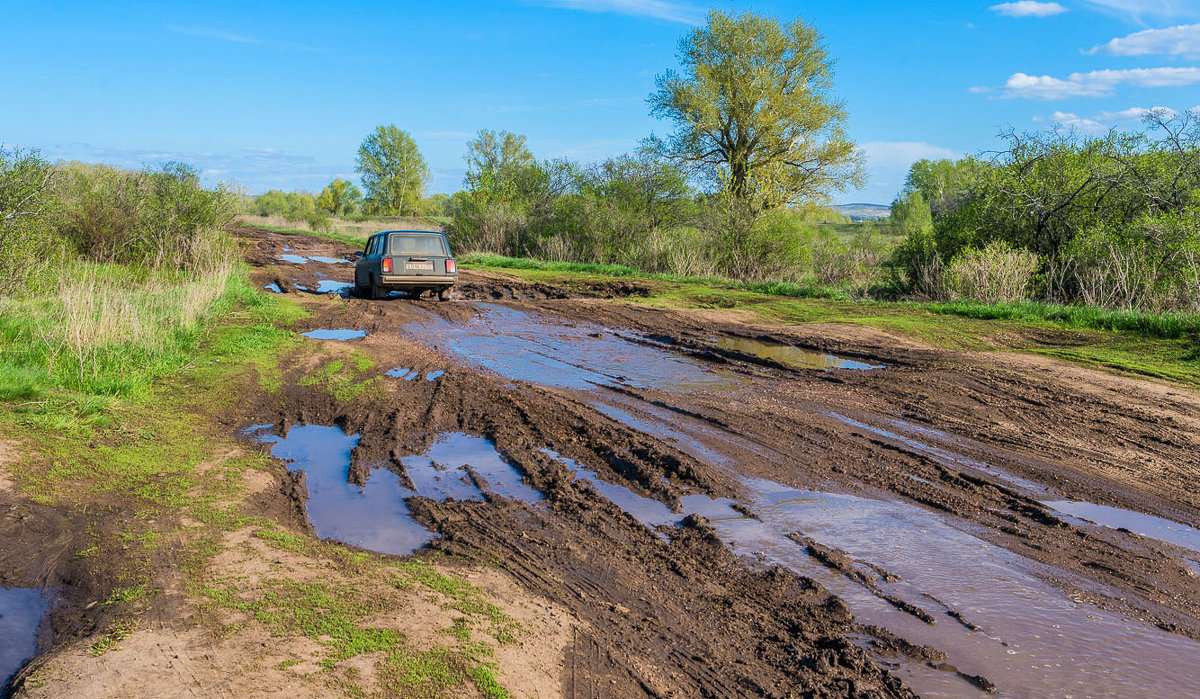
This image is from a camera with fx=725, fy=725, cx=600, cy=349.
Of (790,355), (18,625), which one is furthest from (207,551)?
(790,355)

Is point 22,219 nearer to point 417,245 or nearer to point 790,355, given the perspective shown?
point 417,245

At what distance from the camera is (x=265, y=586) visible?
417 cm

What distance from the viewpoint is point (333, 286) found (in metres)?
22.8

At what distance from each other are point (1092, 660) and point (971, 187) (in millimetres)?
19691

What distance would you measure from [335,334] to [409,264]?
530cm

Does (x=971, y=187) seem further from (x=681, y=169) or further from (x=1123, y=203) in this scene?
(x=681, y=169)

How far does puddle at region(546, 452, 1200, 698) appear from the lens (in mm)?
3680

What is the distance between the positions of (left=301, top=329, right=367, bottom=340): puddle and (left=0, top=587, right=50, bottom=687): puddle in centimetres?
899

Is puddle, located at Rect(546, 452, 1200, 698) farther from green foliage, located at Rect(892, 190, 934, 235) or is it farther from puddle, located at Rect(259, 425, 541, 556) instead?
green foliage, located at Rect(892, 190, 934, 235)

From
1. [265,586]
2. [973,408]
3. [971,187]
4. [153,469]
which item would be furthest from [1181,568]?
[971,187]

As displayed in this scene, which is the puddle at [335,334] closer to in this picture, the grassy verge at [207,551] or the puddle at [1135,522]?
the grassy verge at [207,551]

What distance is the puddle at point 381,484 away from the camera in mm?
5281

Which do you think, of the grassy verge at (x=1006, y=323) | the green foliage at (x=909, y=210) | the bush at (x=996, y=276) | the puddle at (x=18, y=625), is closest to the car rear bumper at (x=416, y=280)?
the grassy verge at (x=1006, y=323)

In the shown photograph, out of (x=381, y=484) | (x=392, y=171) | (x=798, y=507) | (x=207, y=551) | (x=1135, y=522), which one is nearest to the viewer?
(x=207, y=551)
